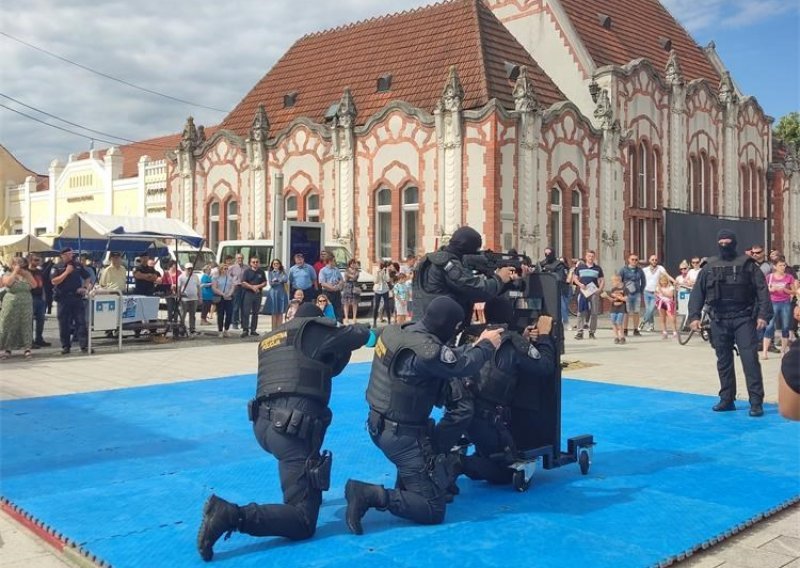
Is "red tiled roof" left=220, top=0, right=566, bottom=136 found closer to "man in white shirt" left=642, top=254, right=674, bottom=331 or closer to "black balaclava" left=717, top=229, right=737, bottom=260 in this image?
"man in white shirt" left=642, top=254, right=674, bottom=331

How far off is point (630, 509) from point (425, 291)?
2.20 m

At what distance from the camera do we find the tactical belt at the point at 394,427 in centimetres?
512

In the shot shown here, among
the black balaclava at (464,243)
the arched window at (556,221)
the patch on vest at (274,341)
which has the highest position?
the arched window at (556,221)

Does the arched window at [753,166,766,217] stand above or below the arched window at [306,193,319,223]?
above

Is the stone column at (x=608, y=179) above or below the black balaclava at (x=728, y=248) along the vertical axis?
above

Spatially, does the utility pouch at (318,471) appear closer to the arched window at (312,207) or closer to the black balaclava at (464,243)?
the black balaclava at (464,243)

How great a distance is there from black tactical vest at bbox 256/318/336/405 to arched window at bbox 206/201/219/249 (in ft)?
86.8

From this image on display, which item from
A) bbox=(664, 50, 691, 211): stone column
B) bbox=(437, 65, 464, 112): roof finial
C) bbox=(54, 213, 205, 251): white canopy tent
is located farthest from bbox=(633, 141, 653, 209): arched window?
bbox=(54, 213, 205, 251): white canopy tent

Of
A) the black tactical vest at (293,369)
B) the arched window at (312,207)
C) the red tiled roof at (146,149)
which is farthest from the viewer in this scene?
the red tiled roof at (146,149)

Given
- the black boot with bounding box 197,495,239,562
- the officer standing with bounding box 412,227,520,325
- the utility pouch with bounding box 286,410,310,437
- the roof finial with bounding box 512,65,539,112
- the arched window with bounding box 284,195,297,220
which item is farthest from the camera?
the arched window with bounding box 284,195,297,220

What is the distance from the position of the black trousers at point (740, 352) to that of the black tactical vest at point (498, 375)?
432 cm

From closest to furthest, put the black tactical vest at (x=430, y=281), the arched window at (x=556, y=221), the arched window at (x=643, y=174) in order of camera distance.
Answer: the black tactical vest at (x=430, y=281), the arched window at (x=556, y=221), the arched window at (x=643, y=174)

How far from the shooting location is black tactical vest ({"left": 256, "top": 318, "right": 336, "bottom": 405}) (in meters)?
4.86

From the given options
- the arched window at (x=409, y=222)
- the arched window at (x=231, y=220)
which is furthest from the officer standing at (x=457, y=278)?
the arched window at (x=231, y=220)
